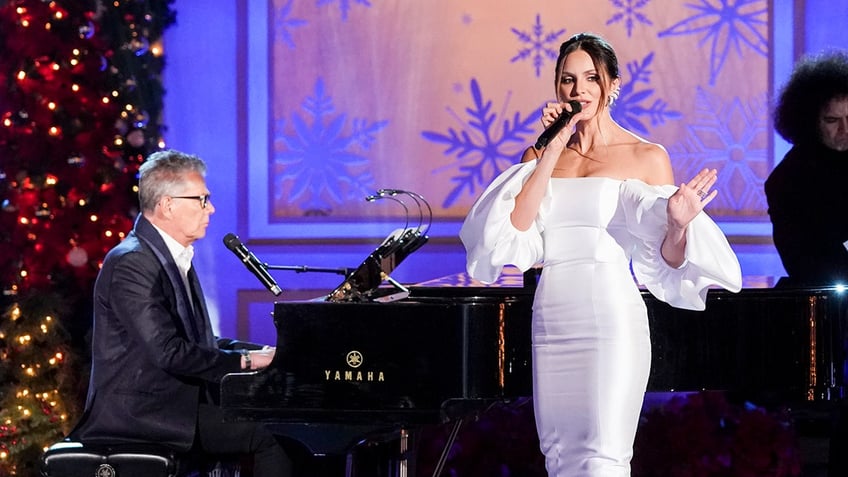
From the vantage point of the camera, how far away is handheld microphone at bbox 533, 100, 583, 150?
2684 millimetres

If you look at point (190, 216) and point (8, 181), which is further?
point (8, 181)

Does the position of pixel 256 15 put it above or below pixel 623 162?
above

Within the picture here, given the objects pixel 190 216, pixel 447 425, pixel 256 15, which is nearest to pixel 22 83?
pixel 256 15

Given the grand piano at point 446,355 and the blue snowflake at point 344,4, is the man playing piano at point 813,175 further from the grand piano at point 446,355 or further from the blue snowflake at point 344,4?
the blue snowflake at point 344,4

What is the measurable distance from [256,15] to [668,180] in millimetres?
3554

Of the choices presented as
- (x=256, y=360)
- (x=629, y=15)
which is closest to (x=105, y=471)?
(x=256, y=360)

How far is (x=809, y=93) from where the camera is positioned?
5.05m

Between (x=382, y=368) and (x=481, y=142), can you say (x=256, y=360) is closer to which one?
(x=382, y=368)

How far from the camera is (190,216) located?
147 inches

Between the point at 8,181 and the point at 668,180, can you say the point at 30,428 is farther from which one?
the point at 668,180

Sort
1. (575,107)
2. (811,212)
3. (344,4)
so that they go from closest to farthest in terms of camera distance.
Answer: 1. (575,107)
2. (811,212)
3. (344,4)

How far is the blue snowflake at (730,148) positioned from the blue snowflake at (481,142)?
2.57 ft

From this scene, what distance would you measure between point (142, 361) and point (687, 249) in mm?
1730

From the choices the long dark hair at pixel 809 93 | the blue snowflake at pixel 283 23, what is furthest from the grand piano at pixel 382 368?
the blue snowflake at pixel 283 23
